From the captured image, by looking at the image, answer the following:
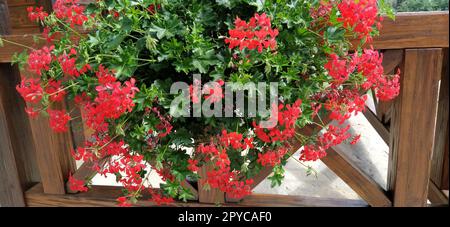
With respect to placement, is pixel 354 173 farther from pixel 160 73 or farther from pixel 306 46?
pixel 160 73

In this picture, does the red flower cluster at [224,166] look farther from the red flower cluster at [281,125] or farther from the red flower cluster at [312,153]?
the red flower cluster at [312,153]

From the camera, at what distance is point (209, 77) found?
3.22ft

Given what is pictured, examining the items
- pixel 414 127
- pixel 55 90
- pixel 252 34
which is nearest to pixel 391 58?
pixel 414 127

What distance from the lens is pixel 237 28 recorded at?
2.79ft

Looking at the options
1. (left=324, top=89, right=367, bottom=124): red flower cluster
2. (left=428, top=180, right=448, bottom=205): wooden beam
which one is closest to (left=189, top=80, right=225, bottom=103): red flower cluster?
(left=324, top=89, right=367, bottom=124): red flower cluster

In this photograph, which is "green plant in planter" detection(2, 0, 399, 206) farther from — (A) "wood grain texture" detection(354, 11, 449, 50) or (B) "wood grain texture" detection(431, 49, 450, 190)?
(B) "wood grain texture" detection(431, 49, 450, 190)

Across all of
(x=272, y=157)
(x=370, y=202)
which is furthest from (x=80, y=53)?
(x=370, y=202)

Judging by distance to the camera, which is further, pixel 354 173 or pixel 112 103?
pixel 354 173

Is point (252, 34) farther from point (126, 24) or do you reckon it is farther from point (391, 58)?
point (391, 58)

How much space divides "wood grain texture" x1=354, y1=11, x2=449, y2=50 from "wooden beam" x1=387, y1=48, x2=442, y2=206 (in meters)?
0.04

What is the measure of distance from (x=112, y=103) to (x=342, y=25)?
0.62 metres

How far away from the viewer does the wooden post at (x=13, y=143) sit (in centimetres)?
154

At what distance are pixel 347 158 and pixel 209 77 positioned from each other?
77cm
